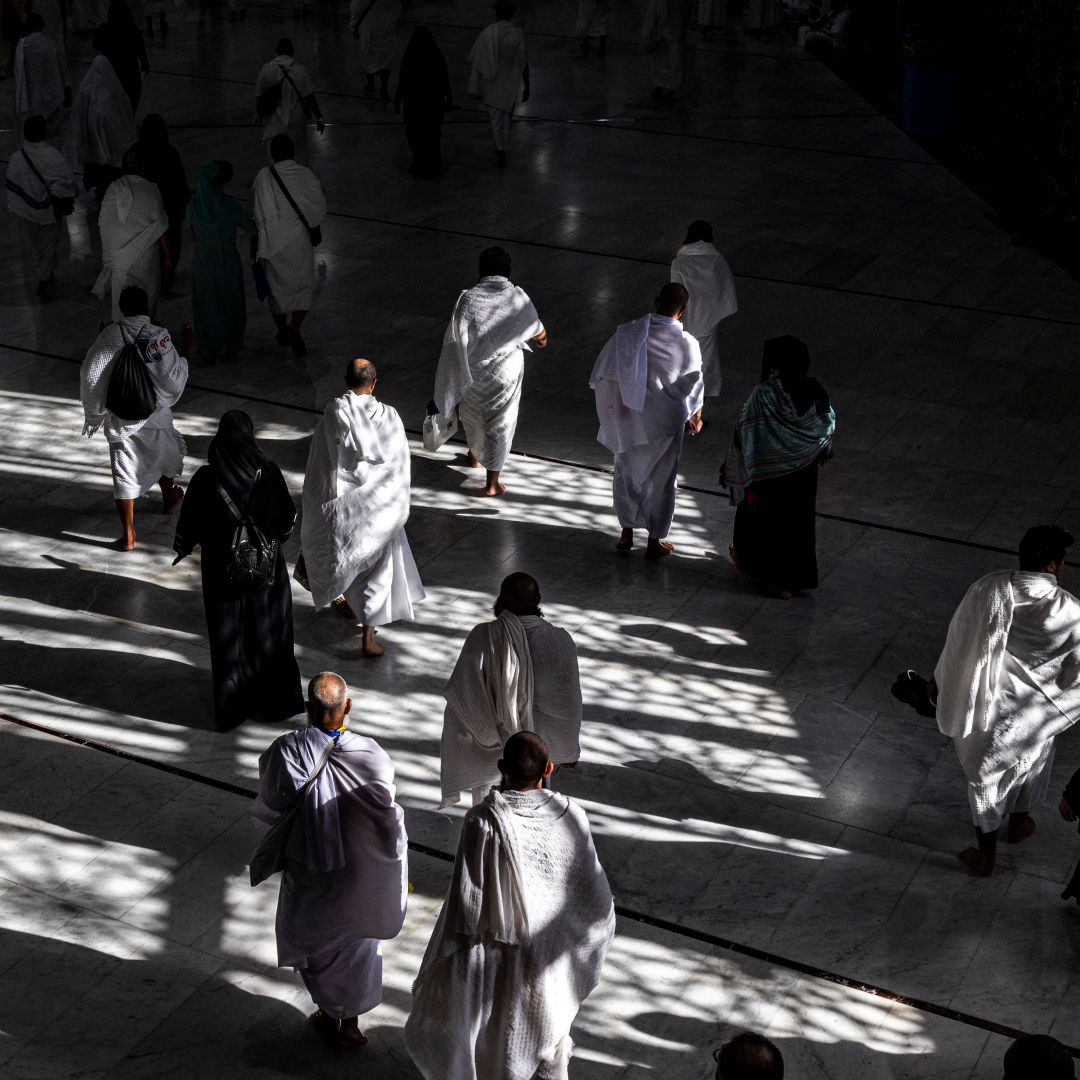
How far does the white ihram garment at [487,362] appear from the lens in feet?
27.2

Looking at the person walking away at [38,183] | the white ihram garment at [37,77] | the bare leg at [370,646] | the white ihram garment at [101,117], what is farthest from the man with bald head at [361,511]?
the white ihram garment at [37,77]

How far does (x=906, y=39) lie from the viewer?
15766 millimetres

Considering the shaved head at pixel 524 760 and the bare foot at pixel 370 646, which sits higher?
the shaved head at pixel 524 760

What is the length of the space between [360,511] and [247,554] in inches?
29.3

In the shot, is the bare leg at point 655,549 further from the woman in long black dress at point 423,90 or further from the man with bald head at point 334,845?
the woman in long black dress at point 423,90

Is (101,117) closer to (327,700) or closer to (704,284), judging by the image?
(704,284)

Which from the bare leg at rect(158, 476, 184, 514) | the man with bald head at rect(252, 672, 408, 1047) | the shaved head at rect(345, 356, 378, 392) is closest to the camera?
the man with bald head at rect(252, 672, 408, 1047)

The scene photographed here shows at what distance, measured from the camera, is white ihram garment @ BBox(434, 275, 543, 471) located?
828cm

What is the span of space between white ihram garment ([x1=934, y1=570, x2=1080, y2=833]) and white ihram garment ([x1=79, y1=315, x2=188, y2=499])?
161 inches

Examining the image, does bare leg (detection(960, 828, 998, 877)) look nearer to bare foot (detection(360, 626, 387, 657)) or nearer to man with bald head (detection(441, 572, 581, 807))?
man with bald head (detection(441, 572, 581, 807))

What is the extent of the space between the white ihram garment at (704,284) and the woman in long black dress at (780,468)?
5.93 ft

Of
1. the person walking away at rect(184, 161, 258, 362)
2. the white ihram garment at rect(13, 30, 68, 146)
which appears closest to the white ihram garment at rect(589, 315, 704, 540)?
the person walking away at rect(184, 161, 258, 362)

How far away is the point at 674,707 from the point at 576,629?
76 cm

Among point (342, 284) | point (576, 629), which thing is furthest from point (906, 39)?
point (576, 629)
